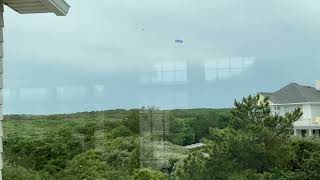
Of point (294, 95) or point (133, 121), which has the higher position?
point (294, 95)

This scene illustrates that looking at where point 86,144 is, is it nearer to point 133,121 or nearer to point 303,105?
point 133,121

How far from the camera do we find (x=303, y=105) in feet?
13.5

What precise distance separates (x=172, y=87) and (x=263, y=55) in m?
0.83

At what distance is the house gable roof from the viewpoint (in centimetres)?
412

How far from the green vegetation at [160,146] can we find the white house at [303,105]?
7 cm

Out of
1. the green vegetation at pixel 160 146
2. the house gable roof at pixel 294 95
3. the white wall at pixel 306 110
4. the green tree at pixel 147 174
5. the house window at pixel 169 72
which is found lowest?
the green tree at pixel 147 174

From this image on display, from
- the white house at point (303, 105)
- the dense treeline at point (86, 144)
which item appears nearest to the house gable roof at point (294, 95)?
the white house at point (303, 105)

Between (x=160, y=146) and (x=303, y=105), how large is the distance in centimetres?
137

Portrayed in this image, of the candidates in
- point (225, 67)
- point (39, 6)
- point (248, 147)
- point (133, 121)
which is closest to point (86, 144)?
point (133, 121)

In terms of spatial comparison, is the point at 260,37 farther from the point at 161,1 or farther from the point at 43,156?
the point at 43,156

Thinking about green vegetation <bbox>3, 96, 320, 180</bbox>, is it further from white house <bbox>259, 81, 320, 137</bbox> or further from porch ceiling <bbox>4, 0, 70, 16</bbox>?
porch ceiling <bbox>4, 0, 70, 16</bbox>

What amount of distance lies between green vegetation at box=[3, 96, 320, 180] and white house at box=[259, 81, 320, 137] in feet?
0.23

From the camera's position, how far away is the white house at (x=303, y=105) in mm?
4090

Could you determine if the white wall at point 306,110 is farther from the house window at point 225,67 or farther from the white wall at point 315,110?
the house window at point 225,67
